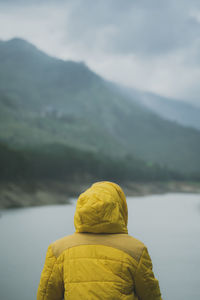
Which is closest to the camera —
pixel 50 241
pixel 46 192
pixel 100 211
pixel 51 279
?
pixel 100 211

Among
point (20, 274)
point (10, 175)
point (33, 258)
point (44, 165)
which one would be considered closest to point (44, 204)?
point (10, 175)

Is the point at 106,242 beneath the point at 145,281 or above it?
above

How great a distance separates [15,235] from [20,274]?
459 inches

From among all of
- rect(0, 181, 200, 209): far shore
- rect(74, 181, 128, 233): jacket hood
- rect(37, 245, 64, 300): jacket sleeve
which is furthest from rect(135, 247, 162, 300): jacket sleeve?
rect(0, 181, 200, 209): far shore

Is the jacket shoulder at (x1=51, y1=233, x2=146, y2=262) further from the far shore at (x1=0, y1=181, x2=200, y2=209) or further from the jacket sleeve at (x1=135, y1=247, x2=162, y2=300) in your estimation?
the far shore at (x1=0, y1=181, x2=200, y2=209)

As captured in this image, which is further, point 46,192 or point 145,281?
point 46,192

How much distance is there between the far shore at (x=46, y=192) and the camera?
45.3m

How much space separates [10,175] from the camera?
5134 cm

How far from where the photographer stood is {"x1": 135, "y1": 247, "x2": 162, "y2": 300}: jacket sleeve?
8.02ft

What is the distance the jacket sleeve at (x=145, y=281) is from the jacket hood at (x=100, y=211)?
237mm

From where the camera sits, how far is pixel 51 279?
2553 mm

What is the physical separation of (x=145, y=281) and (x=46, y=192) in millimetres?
53647

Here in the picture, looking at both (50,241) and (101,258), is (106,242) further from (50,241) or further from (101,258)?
(50,241)

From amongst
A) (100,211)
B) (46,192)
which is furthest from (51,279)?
(46,192)
